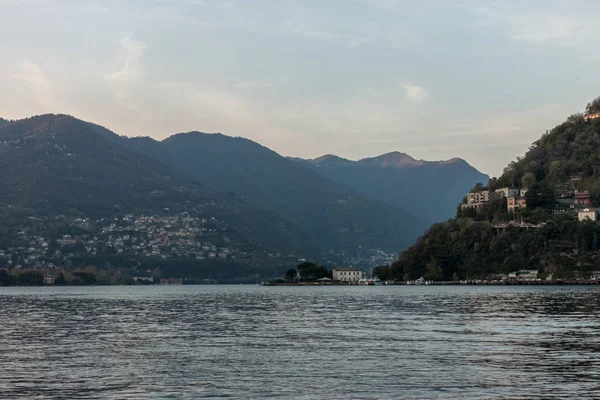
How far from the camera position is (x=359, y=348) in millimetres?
60781

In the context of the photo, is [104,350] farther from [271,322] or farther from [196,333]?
[271,322]

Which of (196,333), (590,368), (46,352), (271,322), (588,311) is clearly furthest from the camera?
(588,311)

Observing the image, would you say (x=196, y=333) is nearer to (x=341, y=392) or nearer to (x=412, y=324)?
(x=412, y=324)

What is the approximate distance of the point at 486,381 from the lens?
146ft

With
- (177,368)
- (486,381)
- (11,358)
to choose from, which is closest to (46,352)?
(11,358)

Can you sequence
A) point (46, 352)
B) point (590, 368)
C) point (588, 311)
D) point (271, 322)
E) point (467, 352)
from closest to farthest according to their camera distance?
point (590, 368) < point (467, 352) < point (46, 352) < point (271, 322) < point (588, 311)

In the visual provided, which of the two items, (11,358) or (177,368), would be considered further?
(11,358)

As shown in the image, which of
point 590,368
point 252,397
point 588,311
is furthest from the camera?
point 588,311

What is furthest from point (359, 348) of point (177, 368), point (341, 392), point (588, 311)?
point (588, 311)

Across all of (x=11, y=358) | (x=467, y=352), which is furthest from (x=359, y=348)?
(x=11, y=358)

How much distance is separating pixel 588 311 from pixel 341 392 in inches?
2567

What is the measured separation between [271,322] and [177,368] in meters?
39.8

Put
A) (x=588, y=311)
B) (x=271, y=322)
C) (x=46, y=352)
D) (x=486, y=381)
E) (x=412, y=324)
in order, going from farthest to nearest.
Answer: (x=588, y=311), (x=271, y=322), (x=412, y=324), (x=46, y=352), (x=486, y=381)

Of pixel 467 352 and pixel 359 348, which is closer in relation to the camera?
pixel 467 352
